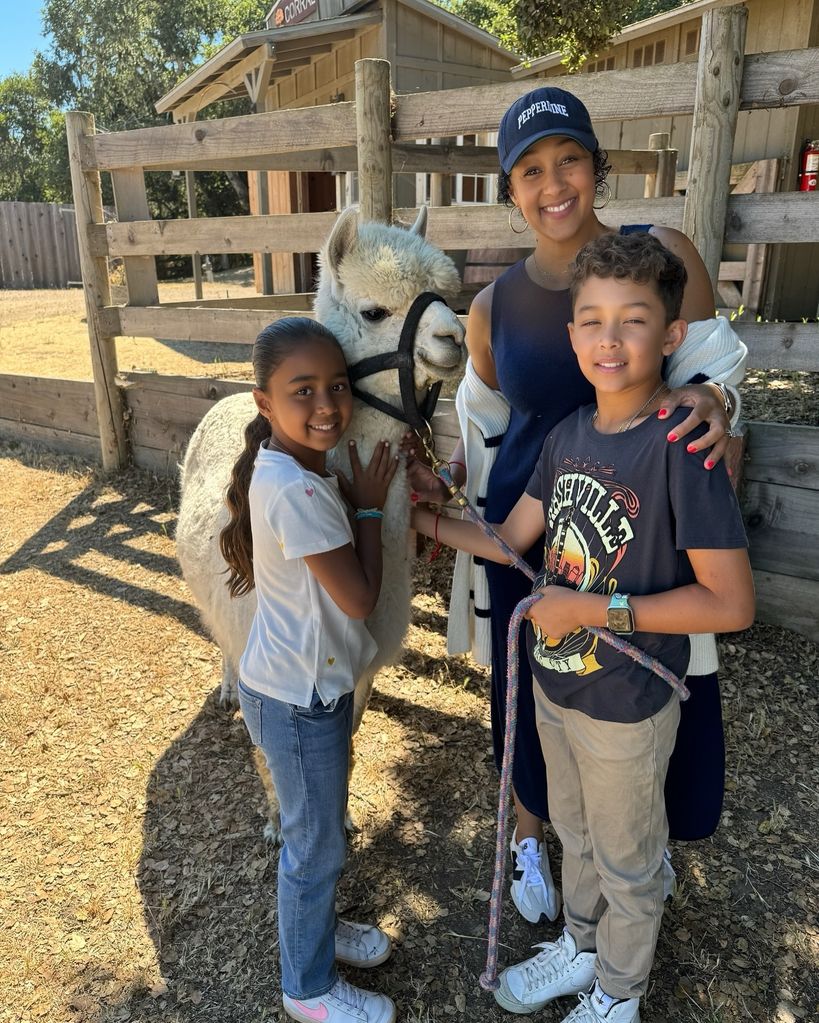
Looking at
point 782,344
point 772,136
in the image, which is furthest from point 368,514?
point 772,136

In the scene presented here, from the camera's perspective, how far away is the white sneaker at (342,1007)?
1.94 metres

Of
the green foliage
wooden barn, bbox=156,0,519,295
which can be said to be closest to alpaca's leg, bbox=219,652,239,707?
wooden barn, bbox=156,0,519,295

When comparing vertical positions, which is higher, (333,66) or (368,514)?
(333,66)

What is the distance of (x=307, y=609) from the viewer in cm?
178

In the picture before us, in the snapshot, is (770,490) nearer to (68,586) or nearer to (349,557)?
(349,557)

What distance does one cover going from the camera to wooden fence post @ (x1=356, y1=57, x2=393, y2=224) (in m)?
3.69

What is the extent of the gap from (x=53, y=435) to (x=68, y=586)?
8.85 ft

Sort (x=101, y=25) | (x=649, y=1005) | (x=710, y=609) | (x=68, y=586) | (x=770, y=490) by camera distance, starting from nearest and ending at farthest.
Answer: (x=710, y=609) → (x=649, y=1005) → (x=770, y=490) → (x=68, y=586) → (x=101, y=25)

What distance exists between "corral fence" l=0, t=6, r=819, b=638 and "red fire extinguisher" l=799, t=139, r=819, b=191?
19.9ft

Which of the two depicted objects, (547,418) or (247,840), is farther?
(247,840)

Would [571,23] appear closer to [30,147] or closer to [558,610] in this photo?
[558,610]

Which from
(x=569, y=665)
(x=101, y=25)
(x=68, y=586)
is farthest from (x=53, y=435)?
(x=101, y=25)

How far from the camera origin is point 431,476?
84.0 inches

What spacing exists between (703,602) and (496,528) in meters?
0.71
